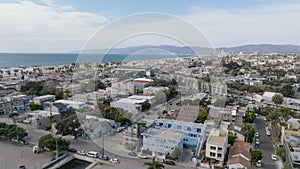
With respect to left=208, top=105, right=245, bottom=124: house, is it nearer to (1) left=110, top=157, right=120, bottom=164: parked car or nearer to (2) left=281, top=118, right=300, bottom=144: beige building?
(2) left=281, top=118, right=300, bottom=144: beige building

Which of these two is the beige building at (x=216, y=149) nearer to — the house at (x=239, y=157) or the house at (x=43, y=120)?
the house at (x=239, y=157)

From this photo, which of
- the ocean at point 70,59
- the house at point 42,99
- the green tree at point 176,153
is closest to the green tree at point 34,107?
the house at point 42,99

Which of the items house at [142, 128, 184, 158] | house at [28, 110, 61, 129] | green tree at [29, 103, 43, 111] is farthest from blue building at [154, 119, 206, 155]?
green tree at [29, 103, 43, 111]

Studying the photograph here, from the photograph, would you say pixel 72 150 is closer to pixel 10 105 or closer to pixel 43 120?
pixel 43 120

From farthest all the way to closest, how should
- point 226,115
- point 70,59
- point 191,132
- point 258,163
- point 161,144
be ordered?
point 70,59 < point 226,115 < point 191,132 < point 161,144 < point 258,163

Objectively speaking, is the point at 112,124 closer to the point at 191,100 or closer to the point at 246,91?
the point at 191,100

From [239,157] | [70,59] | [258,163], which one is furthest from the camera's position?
[70,59]

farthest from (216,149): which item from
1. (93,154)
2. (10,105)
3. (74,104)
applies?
(10,105)

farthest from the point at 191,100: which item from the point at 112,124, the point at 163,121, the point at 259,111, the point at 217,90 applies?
the point at 112,124
